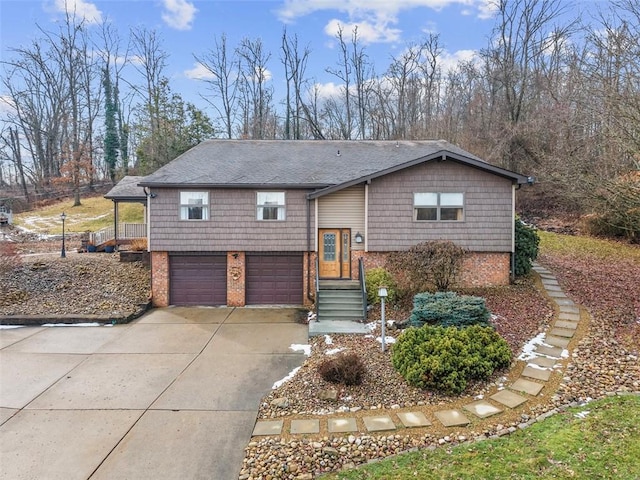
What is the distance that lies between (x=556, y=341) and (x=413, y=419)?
4.48 m

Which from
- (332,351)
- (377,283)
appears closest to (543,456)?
(332,351)

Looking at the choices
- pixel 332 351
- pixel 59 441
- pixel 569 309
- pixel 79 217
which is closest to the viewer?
pixel 59 441

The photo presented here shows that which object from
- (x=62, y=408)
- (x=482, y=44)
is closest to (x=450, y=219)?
(x=62, y=408)

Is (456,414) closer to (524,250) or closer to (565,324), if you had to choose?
(565,324)

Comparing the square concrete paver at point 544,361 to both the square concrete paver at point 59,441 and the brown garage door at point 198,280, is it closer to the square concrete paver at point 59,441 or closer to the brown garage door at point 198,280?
the square concrete paver at point 59,441

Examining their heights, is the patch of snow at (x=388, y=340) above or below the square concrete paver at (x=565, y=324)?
below

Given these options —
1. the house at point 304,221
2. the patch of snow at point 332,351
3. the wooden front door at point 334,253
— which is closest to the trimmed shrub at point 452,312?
the patch of snow at point 332,351

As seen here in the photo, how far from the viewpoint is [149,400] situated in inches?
264

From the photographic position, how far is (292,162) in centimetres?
1416

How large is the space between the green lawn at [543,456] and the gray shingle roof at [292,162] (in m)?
8.14

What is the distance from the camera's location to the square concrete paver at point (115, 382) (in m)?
6.62

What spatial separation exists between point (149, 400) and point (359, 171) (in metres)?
9.77

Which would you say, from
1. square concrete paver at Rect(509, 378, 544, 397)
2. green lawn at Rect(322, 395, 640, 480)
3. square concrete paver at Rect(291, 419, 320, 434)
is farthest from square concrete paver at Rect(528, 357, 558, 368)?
square concrete paver at Rect(291, 419, 320, 434)

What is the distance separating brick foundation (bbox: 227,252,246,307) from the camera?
13.0m
